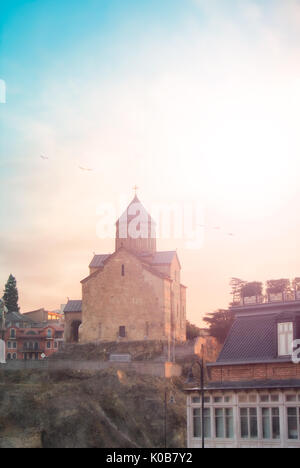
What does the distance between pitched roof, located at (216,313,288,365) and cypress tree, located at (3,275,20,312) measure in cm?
8759

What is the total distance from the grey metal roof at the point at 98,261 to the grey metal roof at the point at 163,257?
22.7 feet

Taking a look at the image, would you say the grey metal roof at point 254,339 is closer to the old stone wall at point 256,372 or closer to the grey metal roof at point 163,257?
the old stone wall at point 256,372

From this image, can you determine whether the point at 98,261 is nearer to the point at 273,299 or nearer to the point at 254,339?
the point at 273,299

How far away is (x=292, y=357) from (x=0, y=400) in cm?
3614

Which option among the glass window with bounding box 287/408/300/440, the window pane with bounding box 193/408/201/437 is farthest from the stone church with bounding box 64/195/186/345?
the glass window with bounding box 287/408/300/440

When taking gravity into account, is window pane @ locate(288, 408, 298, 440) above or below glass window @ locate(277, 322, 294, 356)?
below

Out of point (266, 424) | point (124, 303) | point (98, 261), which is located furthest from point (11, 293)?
point (266, 424)

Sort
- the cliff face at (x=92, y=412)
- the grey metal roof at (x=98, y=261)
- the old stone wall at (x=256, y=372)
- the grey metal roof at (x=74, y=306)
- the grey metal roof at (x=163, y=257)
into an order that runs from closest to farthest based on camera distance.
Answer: the old stone wall at (x=256, y=372)
the cliff face at (x=92, y=412)
the grey metal roof at (x=163, y=257)
the grey metal roof at (x=74, y=306)
the grey metal roof at (x=98, y=261)

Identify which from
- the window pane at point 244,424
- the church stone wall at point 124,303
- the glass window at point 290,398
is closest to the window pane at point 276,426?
the glass window at point 290,398

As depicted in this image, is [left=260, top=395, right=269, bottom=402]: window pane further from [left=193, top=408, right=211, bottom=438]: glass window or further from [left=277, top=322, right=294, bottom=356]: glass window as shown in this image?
[left=193, top=408, right=211, bottom=438]: glass window

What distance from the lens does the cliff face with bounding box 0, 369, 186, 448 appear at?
6034 centimetres

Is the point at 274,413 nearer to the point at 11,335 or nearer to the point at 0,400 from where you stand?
the point at 0,400

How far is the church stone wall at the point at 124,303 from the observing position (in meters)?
80.0
